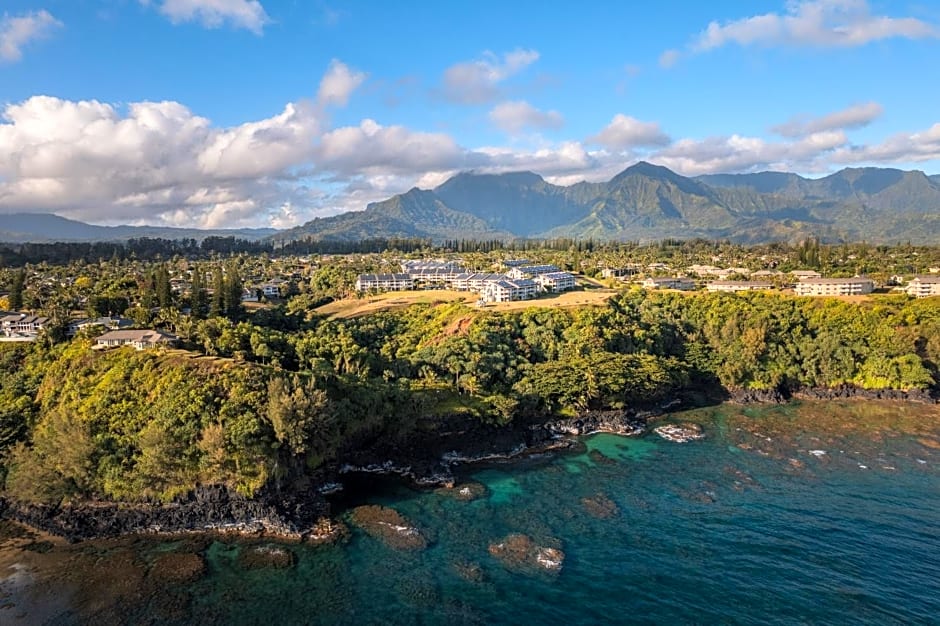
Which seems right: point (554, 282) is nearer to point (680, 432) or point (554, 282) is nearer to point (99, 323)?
point (680, 432)

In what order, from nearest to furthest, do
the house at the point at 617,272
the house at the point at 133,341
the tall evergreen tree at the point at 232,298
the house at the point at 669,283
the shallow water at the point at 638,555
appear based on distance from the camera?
the shallow water at the point at 638,555 < the house at the point at 133,341 < the tall evergreen tree at the point at 232,298 < the house at the point at 669,283 < the house at the point at 617,272

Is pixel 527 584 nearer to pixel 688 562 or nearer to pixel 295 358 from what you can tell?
pixel 688 562

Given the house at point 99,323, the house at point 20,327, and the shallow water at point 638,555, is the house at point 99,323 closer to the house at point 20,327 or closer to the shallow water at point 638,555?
the house at point 20,327

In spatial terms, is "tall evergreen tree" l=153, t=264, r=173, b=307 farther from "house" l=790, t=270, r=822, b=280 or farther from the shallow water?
"house" l=790, t=270, r=822, b=280

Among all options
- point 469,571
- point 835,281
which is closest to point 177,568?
point 469,571

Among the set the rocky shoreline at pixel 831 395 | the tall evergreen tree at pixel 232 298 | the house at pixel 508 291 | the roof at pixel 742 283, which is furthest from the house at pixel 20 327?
the roof at pixel 742 283

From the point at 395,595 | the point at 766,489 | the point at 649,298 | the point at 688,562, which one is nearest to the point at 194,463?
the point at 395,595
